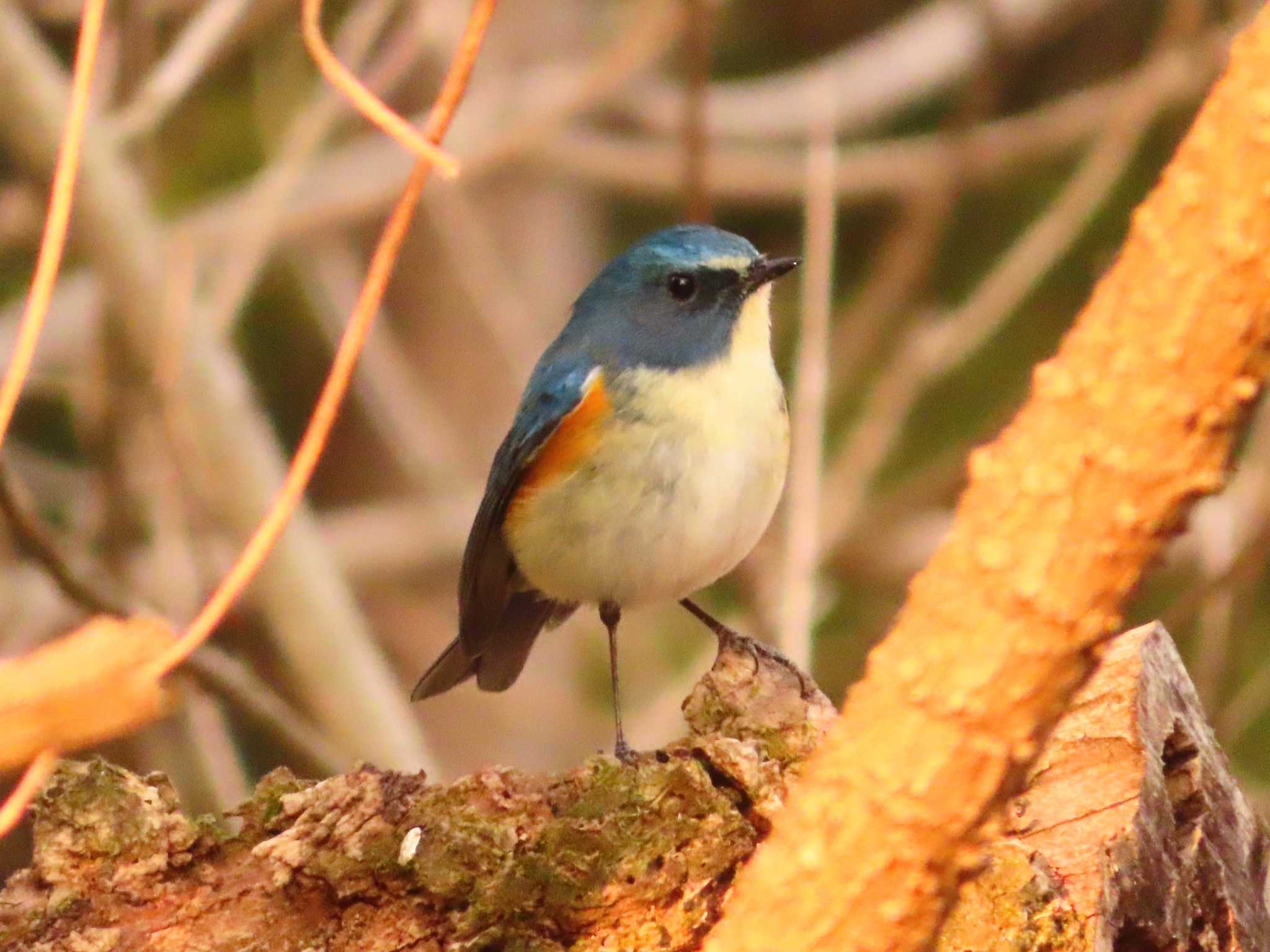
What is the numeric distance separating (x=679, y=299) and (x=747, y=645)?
2.52ft

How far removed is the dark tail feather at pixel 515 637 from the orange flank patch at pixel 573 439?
14.8 inches

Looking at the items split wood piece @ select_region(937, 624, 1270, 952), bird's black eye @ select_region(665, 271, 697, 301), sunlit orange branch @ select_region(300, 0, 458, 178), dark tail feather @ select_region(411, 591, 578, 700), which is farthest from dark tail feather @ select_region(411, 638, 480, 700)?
sunlit orange branch @ select_region(300, 0, 458, 178)

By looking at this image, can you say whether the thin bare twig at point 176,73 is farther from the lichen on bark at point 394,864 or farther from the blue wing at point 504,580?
the lichen on bark at point 394,864

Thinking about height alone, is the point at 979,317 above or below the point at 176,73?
below

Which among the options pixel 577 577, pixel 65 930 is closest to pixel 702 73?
pixel 577 577

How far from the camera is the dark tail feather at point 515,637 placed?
314 centimetres

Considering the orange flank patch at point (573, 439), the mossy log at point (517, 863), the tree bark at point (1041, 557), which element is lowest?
the tree bark at point (1041, 557)

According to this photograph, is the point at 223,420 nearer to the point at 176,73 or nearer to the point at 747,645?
the point at 176,73

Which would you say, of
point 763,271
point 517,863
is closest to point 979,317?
point 763,271

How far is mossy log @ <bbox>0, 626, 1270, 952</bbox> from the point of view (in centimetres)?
181

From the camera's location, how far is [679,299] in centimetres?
292

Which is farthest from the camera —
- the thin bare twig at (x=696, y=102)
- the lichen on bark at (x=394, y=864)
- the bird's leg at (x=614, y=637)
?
the thin bare twig at (x=696, y=102)

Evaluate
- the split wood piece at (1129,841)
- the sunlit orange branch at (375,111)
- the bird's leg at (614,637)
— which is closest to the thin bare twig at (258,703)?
the bird's leg at (614,637)

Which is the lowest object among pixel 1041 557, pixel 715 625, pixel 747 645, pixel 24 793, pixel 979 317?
pixel 1041 557
